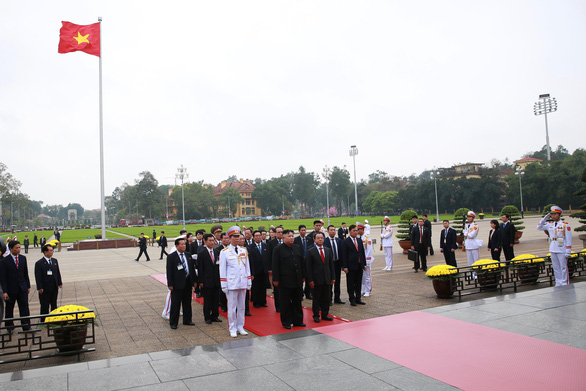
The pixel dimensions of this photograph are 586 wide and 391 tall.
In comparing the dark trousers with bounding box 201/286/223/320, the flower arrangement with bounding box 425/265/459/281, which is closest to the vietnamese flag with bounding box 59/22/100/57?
the dark trousers with bounding box 201/286/223/320

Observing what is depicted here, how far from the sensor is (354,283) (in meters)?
9.12

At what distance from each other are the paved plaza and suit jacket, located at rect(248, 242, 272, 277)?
4.59 feet

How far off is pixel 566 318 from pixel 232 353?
5.85 m

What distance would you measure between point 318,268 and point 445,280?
3281mm

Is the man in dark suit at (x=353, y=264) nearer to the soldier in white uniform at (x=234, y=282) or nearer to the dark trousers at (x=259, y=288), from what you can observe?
the dark trousers at (x=259, y=288)

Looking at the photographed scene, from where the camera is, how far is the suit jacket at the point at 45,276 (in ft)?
25.2

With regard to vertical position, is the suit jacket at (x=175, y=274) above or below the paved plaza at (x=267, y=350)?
above

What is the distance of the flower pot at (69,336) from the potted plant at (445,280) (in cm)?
709

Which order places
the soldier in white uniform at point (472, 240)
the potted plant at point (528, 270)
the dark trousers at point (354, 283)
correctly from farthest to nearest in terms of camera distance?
the soldier in white uniform at point (472, 240)
the potted plant at point (528, 270)
the dark trousers at point (354, 283)

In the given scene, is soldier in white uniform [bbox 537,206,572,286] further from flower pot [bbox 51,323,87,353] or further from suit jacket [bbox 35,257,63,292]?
suit jacket [bbox 35,257,63,292]

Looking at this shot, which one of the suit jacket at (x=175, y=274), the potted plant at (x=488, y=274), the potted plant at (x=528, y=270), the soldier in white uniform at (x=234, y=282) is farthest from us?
the potted plant at (x=528, y=270)

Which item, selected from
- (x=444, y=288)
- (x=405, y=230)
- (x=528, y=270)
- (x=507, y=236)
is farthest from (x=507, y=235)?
(x=405, y=230)

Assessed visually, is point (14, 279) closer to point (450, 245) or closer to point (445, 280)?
point (445, 280)

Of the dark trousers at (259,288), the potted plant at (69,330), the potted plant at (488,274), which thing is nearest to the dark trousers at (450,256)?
the potted plant at (488,274)
